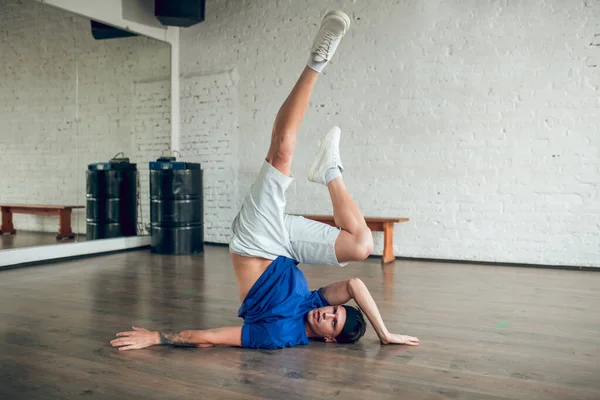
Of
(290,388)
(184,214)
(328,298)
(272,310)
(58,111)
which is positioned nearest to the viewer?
(290,388)

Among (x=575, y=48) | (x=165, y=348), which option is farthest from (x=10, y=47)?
(x=575, y=48)

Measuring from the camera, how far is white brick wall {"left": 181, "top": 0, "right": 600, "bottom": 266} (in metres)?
5.01

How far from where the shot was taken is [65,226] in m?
5.79

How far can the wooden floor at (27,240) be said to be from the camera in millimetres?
5070

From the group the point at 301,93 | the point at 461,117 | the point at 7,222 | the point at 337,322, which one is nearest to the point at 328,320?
the point at 337,322

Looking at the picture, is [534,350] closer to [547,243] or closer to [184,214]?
[547,243]

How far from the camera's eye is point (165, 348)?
257 cm

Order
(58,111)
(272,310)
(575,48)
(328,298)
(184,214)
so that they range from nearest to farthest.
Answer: (272,310), (328,298), (575,48), (58,111), (184,214)

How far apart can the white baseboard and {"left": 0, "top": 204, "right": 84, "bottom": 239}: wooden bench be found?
0.17 meters

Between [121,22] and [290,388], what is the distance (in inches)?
223

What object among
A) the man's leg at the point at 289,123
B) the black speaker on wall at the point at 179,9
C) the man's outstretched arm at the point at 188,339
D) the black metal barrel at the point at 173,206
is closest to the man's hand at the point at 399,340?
the man's outstretched arm at the point at 188,339

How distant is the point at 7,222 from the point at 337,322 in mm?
4121

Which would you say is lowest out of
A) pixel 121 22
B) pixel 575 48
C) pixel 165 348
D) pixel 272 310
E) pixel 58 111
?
pixel 165 348

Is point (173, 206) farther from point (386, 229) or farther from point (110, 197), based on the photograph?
point (386, 229)
